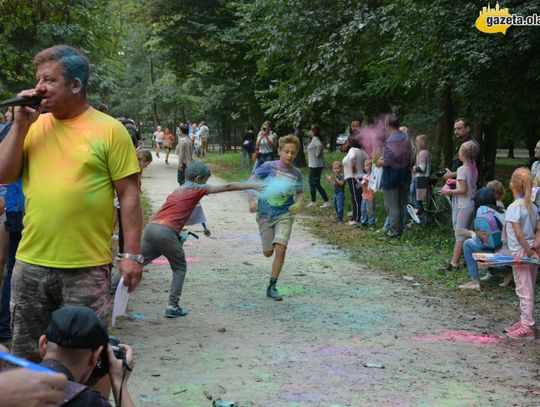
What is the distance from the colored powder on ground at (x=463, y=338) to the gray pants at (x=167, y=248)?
8.09 feet

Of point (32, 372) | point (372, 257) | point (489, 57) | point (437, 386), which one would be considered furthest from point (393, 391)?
point (489, 57)

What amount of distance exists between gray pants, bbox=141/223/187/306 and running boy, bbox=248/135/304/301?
4.29 feet

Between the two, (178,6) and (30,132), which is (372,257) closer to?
(30,132)

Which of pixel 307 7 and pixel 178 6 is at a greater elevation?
pixel 178 6

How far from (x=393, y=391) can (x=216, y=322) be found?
2310mm

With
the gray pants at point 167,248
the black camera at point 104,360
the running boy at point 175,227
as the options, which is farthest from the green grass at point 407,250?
the black camera at point 104,360

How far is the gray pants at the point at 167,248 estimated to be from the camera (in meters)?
6.57

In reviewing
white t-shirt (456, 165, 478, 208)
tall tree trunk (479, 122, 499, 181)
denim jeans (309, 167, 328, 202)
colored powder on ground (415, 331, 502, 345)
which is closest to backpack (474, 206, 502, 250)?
white t-shirt (456, 165, 478, 208)

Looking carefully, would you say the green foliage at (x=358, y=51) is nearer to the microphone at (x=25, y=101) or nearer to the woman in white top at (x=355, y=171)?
the woman in white top at (x=355, y=171)

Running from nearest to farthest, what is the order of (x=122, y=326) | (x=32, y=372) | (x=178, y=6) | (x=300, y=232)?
(x=32, y=372) → (x=122, y=326) → (x=300, y=232) → (x=178, y=6)

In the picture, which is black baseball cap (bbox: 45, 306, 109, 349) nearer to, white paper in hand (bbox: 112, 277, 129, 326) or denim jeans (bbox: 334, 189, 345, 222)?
white paper in hand (bbox: 112, 277, 129, 326)

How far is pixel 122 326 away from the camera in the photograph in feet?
21.0

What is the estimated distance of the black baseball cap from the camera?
99.0 inches

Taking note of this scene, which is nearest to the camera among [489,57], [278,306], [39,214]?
[39,214]
